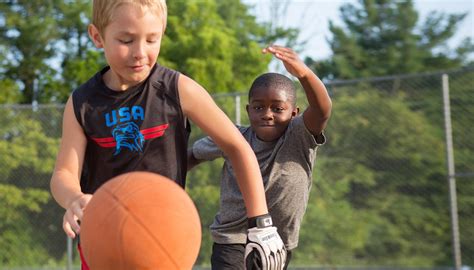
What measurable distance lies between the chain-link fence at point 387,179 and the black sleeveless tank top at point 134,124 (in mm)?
6430

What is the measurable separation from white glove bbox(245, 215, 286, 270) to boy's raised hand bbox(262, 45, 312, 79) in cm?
81

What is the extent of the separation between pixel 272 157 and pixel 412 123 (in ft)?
19.7

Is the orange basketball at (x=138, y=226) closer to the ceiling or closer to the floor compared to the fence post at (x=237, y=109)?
closer to the ceiling

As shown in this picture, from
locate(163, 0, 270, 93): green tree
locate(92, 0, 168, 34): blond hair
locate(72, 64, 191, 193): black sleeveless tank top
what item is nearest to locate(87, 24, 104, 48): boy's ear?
locate(92, 0, 168, 34): blond hair

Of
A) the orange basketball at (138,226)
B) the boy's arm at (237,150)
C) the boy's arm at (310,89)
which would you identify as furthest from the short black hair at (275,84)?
the orange basketball at (138,226)

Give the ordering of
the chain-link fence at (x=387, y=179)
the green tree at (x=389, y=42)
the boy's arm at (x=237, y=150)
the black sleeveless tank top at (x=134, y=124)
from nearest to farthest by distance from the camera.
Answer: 1. the boy's arm at (x=237, y=150)
2. the black sleeveless tank top at (x=134, y=124)
3. the chain-link fence at (x=387, y=179)
4. the green tree at (x=389, y=42)

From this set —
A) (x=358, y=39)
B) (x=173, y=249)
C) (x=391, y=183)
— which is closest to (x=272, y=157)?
(x=173, y=249)

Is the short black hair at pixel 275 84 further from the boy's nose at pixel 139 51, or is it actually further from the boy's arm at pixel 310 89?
the boy's nose at pixel 139 51

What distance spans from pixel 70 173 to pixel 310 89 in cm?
147

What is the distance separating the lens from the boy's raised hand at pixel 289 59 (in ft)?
12.9

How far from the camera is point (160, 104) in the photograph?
3.75 m

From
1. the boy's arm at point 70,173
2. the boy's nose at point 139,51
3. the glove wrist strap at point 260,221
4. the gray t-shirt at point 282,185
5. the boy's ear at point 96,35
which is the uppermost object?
the boy's ear at point 96,35

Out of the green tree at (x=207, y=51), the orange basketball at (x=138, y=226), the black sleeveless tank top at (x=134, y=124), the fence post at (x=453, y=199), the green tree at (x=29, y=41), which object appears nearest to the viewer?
the orange basketball at (x=138, y=226)

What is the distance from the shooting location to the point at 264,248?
3678mm
